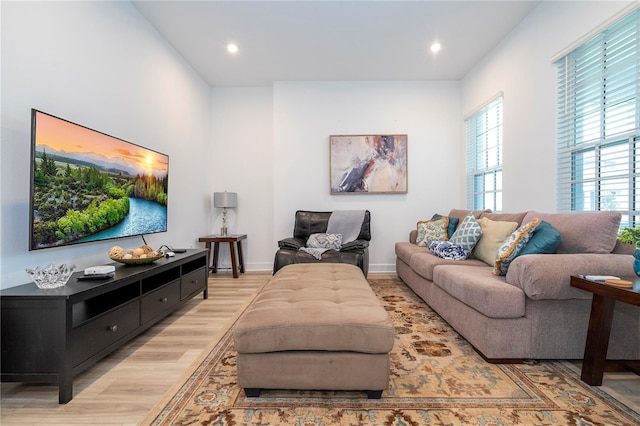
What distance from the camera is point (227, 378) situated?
1790 mm

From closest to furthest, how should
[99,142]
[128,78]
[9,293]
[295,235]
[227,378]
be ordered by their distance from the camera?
[9,293], [227,378], [99,142], [128,78], [295,235]

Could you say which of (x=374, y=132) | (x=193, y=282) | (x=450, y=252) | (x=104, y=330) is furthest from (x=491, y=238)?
(x=104, y=330)

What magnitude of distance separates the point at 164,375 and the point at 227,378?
0.39 m

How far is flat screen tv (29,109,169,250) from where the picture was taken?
6.01ft

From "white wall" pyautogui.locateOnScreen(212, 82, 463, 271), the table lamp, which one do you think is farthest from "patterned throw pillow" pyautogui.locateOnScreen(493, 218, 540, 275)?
the table lamp

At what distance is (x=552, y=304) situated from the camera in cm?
189

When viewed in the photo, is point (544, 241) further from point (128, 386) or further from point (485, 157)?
point (128, 386)

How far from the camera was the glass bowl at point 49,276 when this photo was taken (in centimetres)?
165

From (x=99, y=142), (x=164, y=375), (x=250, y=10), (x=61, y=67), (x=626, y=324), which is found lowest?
(x=164, y=375)

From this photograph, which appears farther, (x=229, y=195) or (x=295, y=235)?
(x=229, y=195)

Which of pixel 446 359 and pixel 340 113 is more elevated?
pixel 340 113

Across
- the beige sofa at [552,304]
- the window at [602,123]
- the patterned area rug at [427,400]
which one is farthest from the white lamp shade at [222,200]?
the window at [602,123]

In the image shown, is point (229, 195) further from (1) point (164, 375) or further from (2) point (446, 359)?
(2) point (446, 359)

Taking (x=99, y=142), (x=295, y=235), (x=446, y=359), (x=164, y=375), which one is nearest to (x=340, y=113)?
(x=295, y=235)
